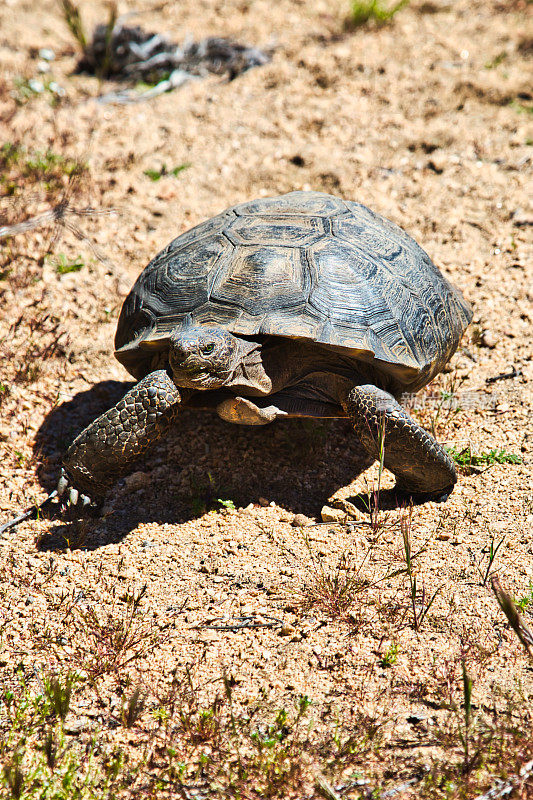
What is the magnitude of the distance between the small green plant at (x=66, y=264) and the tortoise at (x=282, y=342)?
1.73 meters

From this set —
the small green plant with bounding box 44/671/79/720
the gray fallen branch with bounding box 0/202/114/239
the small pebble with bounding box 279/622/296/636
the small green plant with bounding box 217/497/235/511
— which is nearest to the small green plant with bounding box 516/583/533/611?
the small pebble with bounding box 279/622/296/636

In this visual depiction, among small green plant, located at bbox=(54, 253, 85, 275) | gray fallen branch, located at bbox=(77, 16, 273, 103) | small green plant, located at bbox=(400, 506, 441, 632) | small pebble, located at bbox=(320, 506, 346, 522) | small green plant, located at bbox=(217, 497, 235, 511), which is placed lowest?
small green plant, located at bbox=(217, 497, 235, 511)

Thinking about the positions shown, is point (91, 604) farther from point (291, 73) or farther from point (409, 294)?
point (291, 73)

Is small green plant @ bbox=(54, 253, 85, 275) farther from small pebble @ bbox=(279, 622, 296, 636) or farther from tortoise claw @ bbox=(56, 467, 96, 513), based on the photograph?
small pebble @ bbox=(279, 622, 296, 636)

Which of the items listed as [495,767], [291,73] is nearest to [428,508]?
[495,767]

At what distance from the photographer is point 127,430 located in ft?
11.8

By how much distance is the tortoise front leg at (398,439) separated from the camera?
357 centimetres

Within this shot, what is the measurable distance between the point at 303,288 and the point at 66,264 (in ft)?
9.28

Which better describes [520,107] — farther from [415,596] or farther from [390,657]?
[390,657]

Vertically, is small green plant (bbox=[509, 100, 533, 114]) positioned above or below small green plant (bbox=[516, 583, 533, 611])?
above

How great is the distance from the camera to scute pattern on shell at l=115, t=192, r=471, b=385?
3.60m

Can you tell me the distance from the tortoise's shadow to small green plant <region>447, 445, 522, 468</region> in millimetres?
595

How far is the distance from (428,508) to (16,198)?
191 inches

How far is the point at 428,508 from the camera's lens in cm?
375
